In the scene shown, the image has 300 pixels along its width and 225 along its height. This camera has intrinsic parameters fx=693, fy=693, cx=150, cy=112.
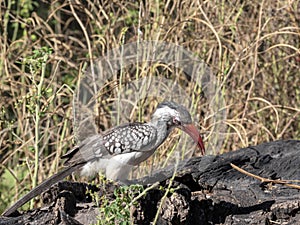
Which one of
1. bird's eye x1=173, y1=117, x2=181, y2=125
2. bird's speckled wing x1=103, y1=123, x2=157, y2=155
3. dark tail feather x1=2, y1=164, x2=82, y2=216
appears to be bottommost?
dark tail feather x1=2, y1=164, x2=82, y2=216

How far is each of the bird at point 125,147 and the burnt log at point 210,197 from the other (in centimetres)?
13

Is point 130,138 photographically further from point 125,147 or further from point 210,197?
point 210,197

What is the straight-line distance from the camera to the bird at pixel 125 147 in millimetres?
2887

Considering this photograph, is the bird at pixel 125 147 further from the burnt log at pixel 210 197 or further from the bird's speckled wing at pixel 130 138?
the burnt log at pixel 210 197

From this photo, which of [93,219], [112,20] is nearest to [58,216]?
[93,219]

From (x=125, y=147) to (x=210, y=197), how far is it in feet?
1.68

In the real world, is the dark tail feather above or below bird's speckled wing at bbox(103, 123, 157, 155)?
below

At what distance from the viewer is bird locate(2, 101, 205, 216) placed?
2.89 meters

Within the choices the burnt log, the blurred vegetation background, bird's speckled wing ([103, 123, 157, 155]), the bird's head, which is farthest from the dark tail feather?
the blurred vegetation background

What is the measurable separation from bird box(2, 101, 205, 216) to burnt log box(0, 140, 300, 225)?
131 mm

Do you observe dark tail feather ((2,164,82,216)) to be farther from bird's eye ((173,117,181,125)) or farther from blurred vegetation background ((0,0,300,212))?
blurred vegetation background ((0,0,300,212))

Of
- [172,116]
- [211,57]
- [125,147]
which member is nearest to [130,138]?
[125,147]

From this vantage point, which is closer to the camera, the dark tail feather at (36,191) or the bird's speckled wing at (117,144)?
the dark tail feather at (36,191)

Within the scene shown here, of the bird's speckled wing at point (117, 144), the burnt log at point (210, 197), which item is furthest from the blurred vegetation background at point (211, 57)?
the burnt log at point (210, 197)
